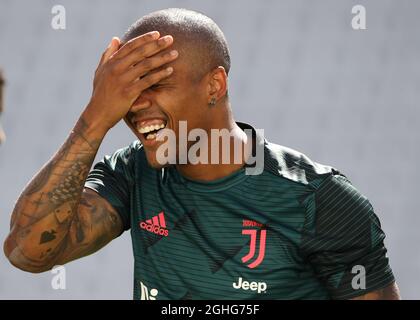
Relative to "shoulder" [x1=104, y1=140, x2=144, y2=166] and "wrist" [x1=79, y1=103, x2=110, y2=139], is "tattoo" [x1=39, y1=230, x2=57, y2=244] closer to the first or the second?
"wrist" [x1=79, y1=103, x2=110, y2=139]

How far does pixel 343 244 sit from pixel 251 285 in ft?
1.08

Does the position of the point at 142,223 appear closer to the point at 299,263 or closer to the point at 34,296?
the point at 299,263

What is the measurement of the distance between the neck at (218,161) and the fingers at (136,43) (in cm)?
42

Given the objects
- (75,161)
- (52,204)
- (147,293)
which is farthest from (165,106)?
(147,293)

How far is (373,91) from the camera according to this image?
678 cm

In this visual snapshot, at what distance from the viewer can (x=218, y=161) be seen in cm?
289

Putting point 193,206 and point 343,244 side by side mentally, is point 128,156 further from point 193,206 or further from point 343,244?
point 343,244

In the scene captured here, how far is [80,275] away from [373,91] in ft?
9.01

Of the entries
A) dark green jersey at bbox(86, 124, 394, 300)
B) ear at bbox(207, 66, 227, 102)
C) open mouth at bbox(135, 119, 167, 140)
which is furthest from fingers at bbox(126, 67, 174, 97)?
dark green jersey at bbox(86, 124, 394, 300)

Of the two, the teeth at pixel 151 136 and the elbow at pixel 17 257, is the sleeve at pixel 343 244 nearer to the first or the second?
the teeth at pixel 151 136

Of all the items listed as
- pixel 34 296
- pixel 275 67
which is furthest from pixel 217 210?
pixel 275 67

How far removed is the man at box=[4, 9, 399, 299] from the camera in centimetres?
267
